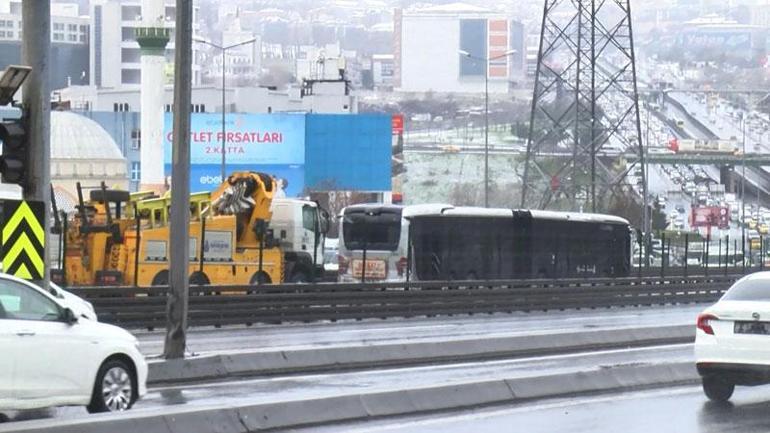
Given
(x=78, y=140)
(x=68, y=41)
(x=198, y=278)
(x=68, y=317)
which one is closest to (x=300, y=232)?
(x=198, y=278)

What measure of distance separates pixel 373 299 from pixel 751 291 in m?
21.0

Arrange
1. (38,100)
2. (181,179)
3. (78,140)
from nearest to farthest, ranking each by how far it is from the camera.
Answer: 1. (38,100)
2. (181,179)
3. (78,140)

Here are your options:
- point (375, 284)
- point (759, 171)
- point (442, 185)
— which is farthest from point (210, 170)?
point (375, 284)

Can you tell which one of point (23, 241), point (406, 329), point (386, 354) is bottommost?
point (406, 329)

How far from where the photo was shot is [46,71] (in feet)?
67.2

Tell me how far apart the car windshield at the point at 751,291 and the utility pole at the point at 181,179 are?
26.3 feet

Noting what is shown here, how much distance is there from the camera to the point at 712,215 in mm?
85625

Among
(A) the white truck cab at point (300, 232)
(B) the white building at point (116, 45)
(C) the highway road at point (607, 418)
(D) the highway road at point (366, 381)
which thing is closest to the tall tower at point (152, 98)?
(A) the white truck cab at point (300, 232)

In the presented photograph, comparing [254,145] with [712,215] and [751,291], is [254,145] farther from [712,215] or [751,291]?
[751,291]

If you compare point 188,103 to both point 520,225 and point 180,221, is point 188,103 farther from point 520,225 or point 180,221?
point 520,225

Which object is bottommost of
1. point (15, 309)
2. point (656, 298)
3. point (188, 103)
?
point (656, 298)

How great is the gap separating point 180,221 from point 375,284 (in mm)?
16698

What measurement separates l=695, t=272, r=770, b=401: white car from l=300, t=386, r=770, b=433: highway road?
0.35m

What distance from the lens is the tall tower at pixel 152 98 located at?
10194cm
